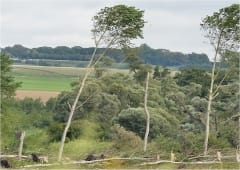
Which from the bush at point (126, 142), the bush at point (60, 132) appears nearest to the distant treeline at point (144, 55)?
the bush at point (60, 132)

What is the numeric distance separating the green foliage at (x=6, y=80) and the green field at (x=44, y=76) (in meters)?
14.5

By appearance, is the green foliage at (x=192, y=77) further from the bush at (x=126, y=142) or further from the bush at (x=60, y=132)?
the bush at (x=126, y=142)

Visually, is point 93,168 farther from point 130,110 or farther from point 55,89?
point 55,89

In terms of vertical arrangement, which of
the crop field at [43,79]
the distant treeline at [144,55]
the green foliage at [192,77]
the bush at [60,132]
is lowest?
the bush at [60,132]

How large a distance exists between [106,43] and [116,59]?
81.0 inches

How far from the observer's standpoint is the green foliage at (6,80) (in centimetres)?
2530

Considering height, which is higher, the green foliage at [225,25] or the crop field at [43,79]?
the green foliage at [225,25]

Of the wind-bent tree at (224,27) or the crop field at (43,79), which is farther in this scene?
the crop field at (43,79)

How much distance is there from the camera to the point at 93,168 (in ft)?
45.5

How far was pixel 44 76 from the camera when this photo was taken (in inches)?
1988

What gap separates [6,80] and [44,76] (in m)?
24.2

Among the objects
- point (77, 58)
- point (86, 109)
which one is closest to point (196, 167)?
point (86, 109)

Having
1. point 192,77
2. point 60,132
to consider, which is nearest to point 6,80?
point 60,132

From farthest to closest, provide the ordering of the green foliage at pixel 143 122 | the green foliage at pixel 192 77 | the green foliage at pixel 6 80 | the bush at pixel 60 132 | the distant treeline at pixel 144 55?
the distant treeline at pixel 144 55 → the green foliage at pixel 192 77 → the green foliage at pixel 143 122 → the green foliage at pixel 6 80 → the bush at pixel 60 132
